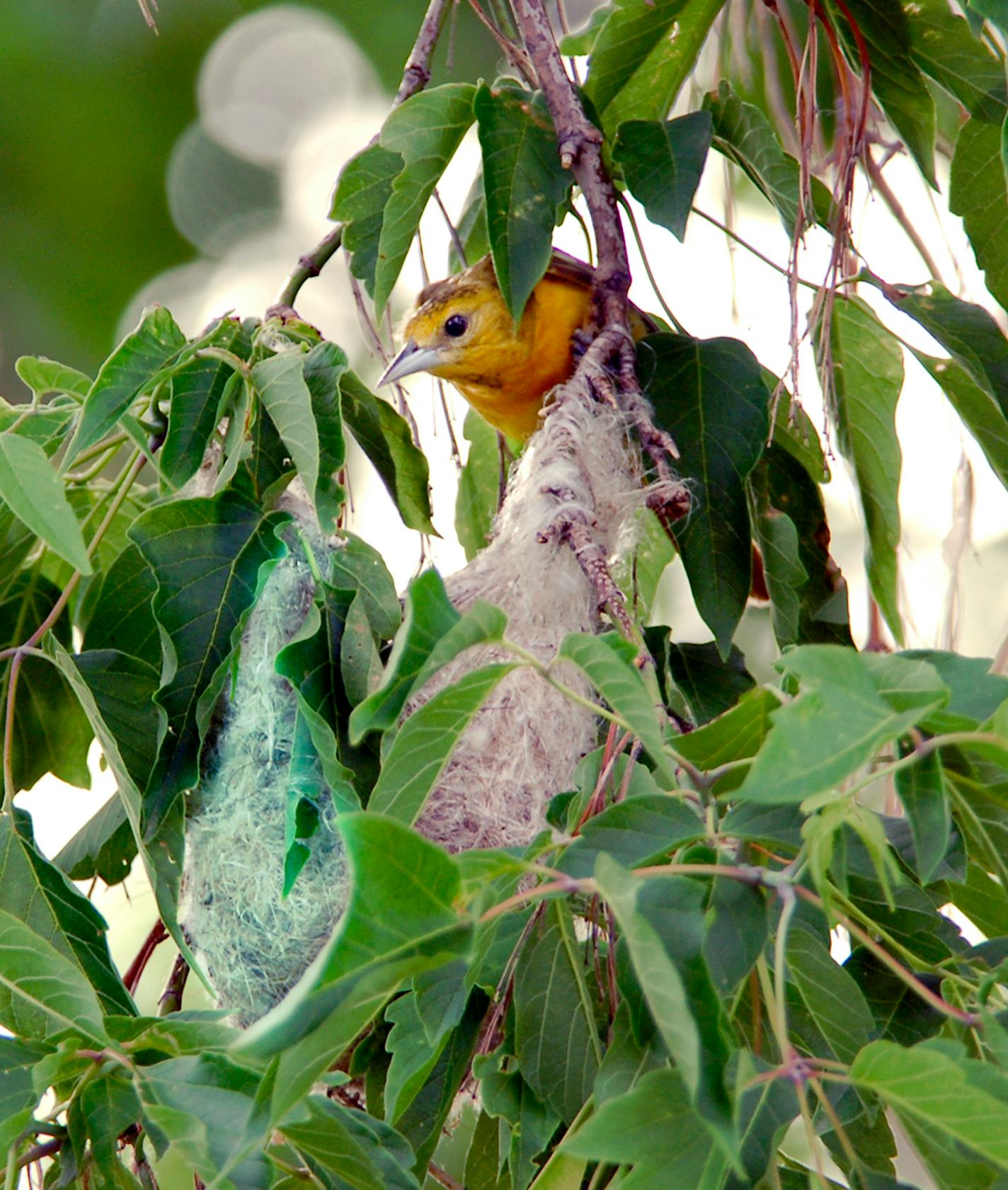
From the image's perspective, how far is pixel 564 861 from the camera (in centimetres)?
116


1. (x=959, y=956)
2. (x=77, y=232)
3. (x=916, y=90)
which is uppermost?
(x=77, y=232)

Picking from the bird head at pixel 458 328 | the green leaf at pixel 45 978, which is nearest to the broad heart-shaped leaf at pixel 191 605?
the green leaf at pixel 45 978

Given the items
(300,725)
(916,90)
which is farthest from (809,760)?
(916,90)

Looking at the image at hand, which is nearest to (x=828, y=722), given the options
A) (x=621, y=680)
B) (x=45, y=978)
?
(x=621, y=680)

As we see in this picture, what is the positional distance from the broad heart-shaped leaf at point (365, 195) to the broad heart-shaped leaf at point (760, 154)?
1.71ft

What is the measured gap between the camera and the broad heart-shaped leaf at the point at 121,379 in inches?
66.4

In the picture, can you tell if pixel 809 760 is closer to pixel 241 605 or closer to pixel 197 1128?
pixel 197 1128

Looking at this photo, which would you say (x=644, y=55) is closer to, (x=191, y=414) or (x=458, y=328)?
(x=458, y=328)

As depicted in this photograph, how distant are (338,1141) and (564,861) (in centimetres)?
33

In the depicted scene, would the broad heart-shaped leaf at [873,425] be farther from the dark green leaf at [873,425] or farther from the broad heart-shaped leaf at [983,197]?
the broad heart-shaped leaf at [983,197]

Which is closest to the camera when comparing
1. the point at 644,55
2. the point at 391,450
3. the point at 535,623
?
the point at 535,623

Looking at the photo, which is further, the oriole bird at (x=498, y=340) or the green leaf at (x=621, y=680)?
the oriole bird at (x=498, y=340)

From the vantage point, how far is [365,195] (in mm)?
2199

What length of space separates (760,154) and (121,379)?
3.60 ft
